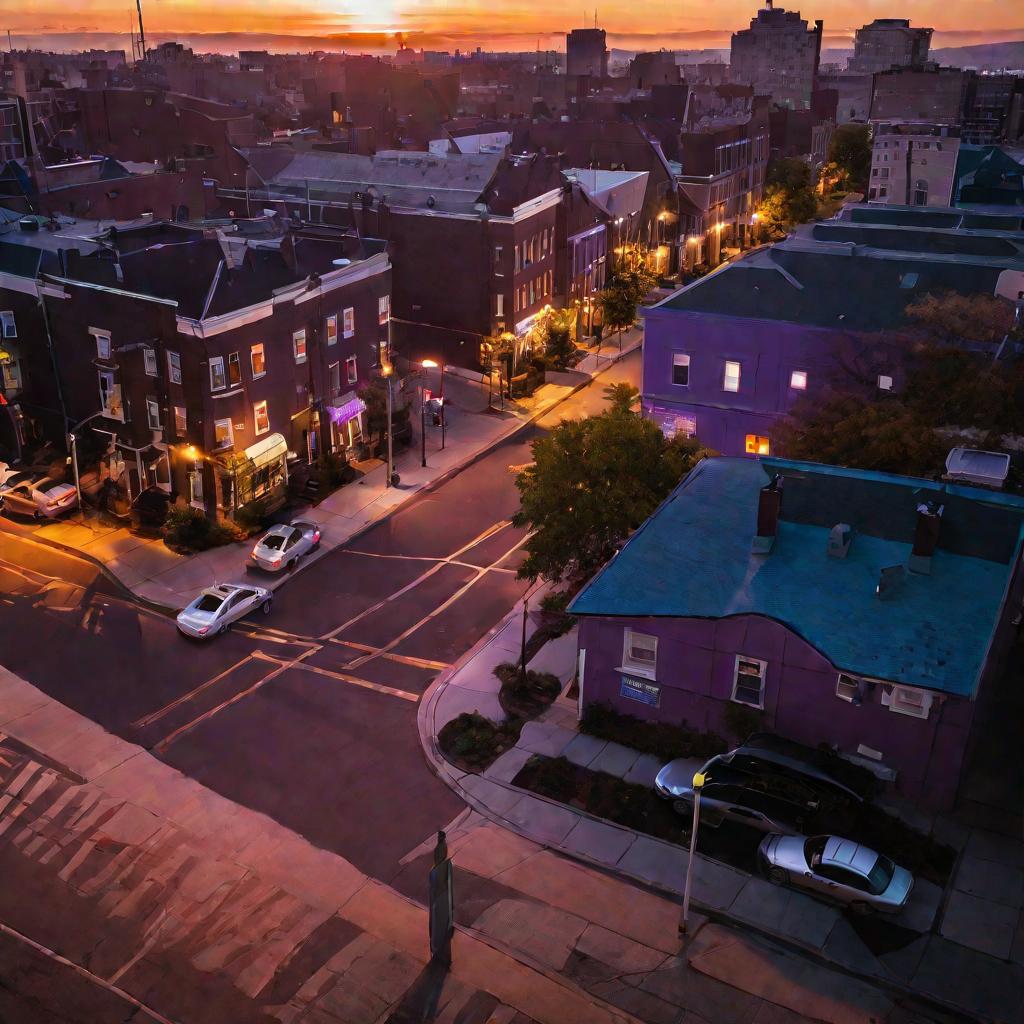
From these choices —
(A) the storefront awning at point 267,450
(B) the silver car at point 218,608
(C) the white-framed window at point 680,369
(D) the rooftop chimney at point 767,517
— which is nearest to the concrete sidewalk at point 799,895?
(D) the rooftop chimney at point 767,517

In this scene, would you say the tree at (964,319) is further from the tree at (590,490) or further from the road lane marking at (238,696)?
the road lane marking at (238,696)

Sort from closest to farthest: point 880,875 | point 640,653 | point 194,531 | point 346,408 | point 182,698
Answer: point 880,875 < point 640,653 < point 182,698 < point 194,531 < point 346,408

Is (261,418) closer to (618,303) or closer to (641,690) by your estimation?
(641,690)

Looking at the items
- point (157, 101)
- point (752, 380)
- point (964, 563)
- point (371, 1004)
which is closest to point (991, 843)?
point (964, 563)

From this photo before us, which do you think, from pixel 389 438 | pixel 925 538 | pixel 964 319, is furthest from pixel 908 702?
pixel 389 438

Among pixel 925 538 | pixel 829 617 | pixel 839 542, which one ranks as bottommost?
pixel 829 617

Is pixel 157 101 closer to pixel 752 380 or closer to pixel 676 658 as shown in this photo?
pixel 752 380
